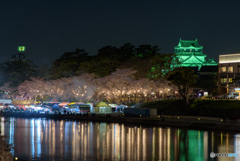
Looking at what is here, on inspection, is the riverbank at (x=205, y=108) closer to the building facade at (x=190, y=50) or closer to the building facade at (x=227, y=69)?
the building facade at (x=227, y=69)

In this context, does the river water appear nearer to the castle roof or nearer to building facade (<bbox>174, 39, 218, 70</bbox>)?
building facade (<bbox>174, 39, 218, 70</bbox>)

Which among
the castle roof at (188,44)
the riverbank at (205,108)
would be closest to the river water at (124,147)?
the riverbank at (205,108)

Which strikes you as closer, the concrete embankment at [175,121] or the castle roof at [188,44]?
the concrete embankment at [175,121]

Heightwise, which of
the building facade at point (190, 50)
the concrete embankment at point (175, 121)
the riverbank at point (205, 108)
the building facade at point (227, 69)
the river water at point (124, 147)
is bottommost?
the river water at point (124, 147)

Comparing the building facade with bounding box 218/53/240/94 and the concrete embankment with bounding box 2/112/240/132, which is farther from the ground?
the building facade with bounding box 218/53/240/94

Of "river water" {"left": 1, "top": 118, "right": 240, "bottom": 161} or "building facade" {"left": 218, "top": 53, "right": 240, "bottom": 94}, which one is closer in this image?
"river water" {"left": 1, "top": 118, "right": 240, "bottom": 161}

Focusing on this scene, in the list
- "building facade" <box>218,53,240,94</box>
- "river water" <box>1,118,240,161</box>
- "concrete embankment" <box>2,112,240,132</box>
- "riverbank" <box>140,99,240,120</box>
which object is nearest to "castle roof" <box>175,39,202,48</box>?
"building facade" <box>218,53,240,94</box>

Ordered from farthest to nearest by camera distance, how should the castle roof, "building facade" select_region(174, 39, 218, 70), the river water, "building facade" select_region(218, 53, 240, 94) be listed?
the castle roof
"building facade" select_region(174, 39, 218, 70)
"building facade" select_region(218, 53, 240, 94)
the river water

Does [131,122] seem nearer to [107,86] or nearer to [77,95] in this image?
[107,86]

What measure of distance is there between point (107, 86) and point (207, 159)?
5442cm

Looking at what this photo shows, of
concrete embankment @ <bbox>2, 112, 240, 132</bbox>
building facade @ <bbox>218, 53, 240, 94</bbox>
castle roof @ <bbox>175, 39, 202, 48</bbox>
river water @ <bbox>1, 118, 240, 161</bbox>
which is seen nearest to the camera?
river water @ <bbox>1, 118, 240, 161</bbox>

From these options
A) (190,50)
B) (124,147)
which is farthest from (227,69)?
(190,50)

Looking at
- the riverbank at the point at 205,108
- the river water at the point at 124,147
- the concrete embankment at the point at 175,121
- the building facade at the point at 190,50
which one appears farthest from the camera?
the building facade at the point at 190,50

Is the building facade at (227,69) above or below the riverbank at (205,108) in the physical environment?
above
